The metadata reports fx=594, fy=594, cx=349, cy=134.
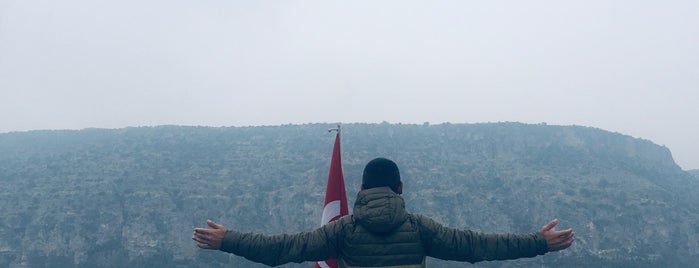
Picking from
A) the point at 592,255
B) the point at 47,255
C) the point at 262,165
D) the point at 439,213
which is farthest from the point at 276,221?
the point at 592,255

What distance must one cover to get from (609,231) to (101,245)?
152 ft

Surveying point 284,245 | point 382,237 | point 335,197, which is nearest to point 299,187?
point 335,197

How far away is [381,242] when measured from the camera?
13.7 ft

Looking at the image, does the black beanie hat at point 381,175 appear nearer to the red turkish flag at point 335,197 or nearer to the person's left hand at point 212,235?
the person's left hand at point 212,235

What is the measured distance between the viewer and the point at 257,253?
4.15 meters

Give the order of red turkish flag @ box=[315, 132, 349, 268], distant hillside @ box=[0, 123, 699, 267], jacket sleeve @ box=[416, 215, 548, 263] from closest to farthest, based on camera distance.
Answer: jacket sleeve @ box=[416, 215, 548, 263], red turkish flag @ box=[315, 132, 349, 268], distant hillside @ box=[0, 123, 699, 267]

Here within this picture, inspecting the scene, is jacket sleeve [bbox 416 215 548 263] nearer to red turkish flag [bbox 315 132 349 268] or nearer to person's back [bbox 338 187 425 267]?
person's back [bbox 338 187 425 267]

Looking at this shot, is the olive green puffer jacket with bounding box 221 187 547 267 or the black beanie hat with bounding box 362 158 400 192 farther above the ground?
the black beanie hat with bounding box 362 158 400 192

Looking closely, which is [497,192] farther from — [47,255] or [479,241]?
[479,241]

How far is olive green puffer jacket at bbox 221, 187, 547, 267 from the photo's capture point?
415 centimetres

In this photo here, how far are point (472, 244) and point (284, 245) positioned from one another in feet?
4.40

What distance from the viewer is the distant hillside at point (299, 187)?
52.1m

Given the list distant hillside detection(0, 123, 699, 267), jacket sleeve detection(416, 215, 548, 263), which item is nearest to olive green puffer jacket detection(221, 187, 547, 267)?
jacket sleeve detection(416, 215, 548, 263)

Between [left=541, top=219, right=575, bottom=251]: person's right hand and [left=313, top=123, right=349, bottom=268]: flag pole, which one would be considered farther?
[left=313, top=123, right=349, bottom=268]: flag pole
